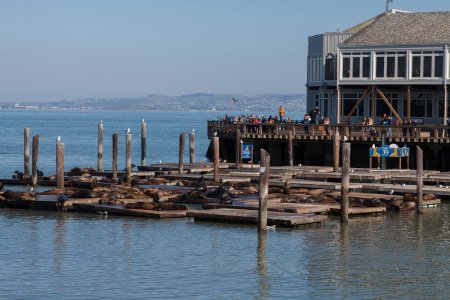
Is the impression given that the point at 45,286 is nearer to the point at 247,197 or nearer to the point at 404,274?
the point at 404,274

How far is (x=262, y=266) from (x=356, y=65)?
3583cm

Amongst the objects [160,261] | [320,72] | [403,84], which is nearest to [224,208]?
[160,261]

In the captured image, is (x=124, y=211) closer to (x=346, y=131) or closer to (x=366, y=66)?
(x=346, y=131)

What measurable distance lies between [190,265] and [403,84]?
3509 centimetres

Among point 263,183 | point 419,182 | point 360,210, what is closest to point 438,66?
point 419,182

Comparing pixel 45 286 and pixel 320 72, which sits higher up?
pixel 320 72

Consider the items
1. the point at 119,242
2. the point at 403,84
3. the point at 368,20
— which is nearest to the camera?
the point at 119,242

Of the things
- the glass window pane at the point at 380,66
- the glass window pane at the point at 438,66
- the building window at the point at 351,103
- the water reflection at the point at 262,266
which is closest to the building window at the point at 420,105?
the glass window pane at the point at 438,66

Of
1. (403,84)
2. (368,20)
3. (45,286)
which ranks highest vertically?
(368,20)

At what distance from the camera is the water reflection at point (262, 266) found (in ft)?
89.8

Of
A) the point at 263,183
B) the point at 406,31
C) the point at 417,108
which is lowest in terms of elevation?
the point at 263,183

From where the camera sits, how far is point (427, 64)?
205 feet

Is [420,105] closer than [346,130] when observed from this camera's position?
No

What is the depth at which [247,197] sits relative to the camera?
43.6m
